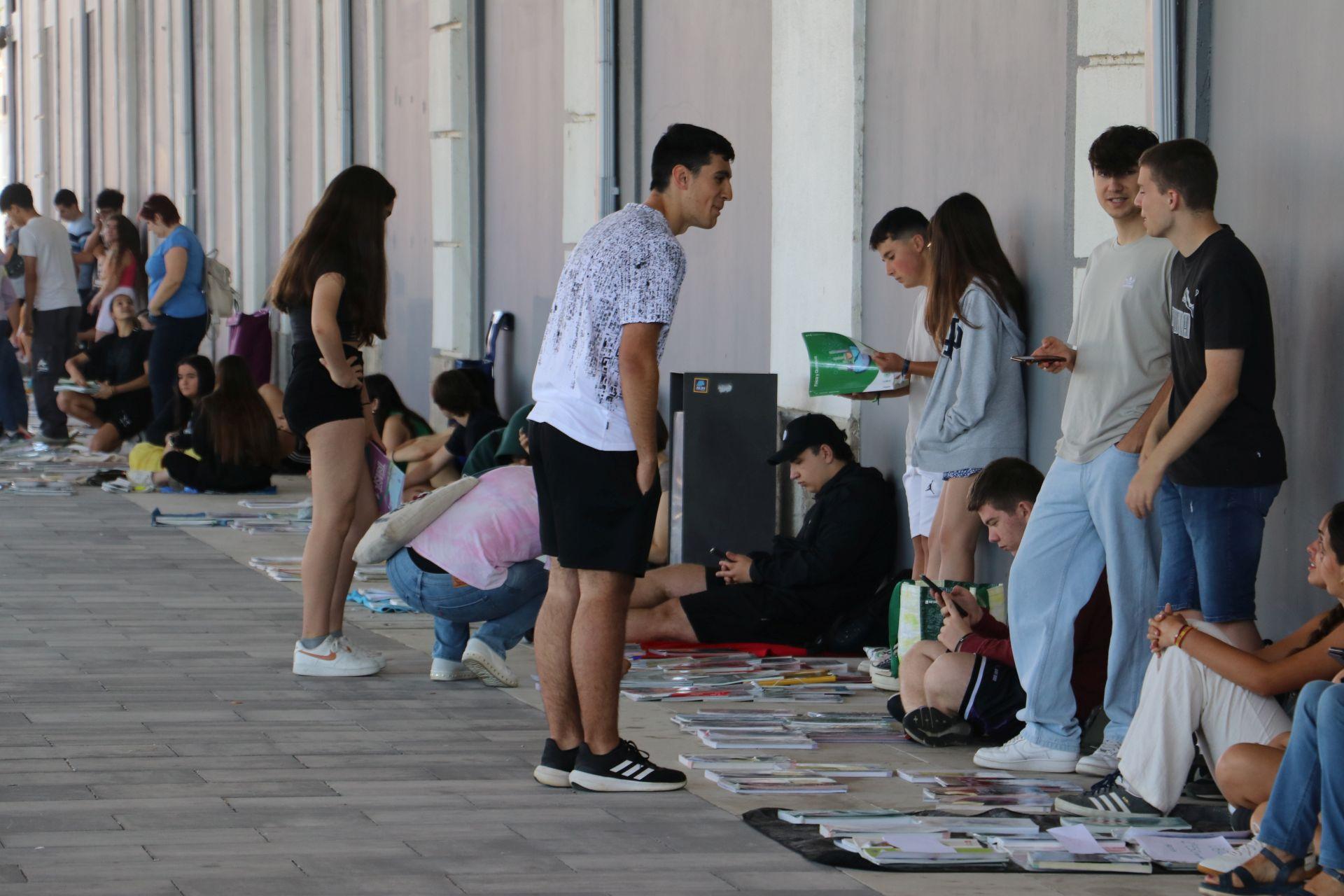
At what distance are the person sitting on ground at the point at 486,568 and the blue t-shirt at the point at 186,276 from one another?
30.3 ft

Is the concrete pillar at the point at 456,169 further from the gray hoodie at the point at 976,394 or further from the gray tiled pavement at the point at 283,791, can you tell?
the gray hoodie at the point at 976,394

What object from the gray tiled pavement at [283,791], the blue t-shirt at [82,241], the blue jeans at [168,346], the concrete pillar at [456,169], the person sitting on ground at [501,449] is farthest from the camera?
the blue t-shirt at [82,241]

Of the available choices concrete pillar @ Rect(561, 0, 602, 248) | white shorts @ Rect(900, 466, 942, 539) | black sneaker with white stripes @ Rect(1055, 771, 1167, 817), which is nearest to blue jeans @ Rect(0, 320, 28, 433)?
concrete pillar @ Rect(561, 0, 602, 248)

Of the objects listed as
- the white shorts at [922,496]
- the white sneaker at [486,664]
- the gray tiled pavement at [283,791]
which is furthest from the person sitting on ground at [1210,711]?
the white sneaker at [486,664]

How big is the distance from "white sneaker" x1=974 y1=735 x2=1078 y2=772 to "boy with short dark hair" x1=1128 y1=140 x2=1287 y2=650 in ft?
2.42

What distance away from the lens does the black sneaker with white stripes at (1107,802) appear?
4969mm

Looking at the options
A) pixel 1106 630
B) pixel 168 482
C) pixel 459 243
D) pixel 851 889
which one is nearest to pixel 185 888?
pixel 851 889

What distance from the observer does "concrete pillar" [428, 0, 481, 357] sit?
46.7ft

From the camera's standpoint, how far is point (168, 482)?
44.2ft

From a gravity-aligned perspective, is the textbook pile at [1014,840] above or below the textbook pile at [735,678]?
above

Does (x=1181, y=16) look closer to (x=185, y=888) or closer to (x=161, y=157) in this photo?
(x=185, y=888)

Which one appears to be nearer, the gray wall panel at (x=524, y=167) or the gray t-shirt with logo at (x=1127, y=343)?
the gray t-shirt with logo at (x=1127, y=343)

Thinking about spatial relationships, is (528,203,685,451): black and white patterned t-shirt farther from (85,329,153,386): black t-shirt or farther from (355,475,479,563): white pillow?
(85,329,153,386): black t-shirt

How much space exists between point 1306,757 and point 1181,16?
8.77ft
